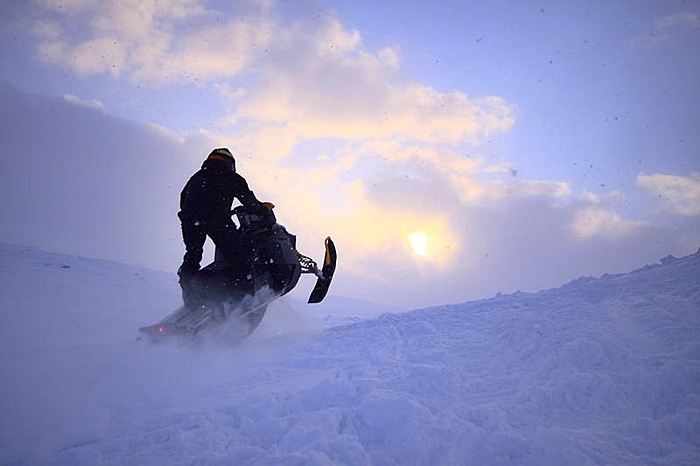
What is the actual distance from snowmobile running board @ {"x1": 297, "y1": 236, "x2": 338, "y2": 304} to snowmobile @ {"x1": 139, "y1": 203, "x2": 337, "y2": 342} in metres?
0.02

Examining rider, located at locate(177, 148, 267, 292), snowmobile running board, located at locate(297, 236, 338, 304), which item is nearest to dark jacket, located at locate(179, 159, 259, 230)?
rider, located at locate(177, 148, 267, 292)

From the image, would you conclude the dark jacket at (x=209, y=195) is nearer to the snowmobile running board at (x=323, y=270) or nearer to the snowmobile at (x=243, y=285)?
the snowmobile at (x=243, y=285)

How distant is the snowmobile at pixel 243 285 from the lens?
4062mm

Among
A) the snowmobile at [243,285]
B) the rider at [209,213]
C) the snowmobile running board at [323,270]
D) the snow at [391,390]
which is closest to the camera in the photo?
the snow at [391,390]

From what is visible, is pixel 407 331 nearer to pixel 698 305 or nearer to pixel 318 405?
pixel 318 405

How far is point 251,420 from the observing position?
2.39 meters

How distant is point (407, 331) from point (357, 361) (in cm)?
107

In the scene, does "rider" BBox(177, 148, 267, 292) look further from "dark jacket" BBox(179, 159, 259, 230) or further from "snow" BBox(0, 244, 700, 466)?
"snow" BBox(0, 244, 700, 466)

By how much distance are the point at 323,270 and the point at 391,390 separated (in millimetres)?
3486

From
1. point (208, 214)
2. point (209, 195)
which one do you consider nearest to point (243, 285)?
point (208, 214)

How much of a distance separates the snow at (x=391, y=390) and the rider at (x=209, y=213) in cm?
106

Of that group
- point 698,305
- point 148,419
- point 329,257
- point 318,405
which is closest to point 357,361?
point 318,405

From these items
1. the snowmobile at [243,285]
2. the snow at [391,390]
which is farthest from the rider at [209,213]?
the snow at [391,390]

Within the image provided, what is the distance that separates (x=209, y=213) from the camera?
4477 mm
